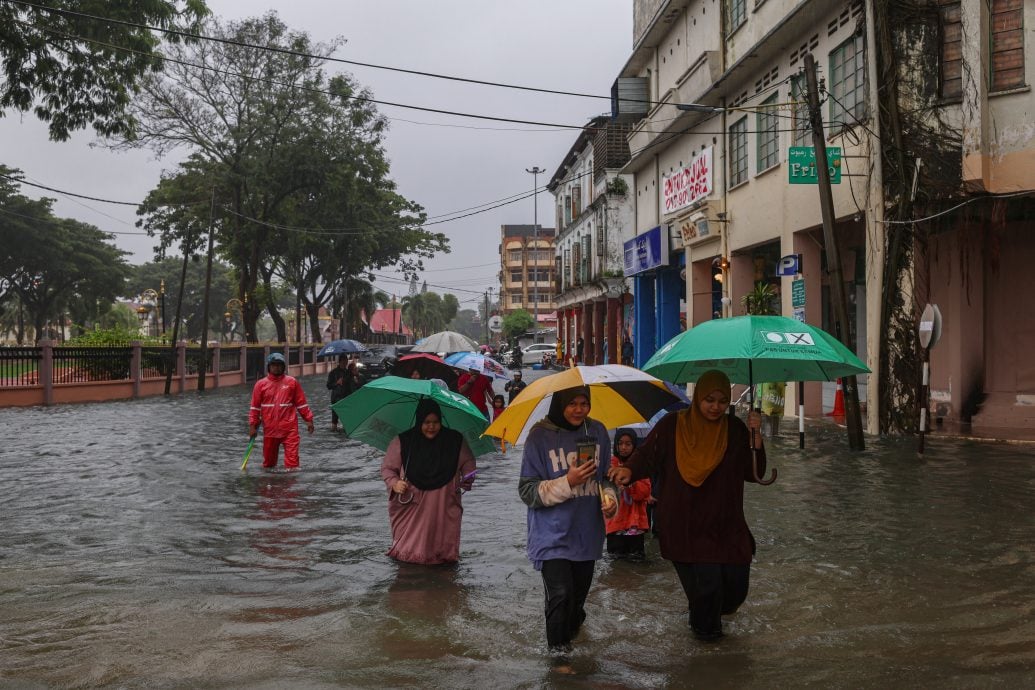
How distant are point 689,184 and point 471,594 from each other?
21662mm

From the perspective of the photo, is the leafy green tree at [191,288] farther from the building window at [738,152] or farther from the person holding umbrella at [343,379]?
the person holding umbrella at [343,379]

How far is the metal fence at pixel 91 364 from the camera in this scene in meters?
29.7

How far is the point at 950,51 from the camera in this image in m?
16.2

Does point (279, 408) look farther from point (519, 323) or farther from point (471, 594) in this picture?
point (519, 323)

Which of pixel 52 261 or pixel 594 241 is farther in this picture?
pixel 52 261

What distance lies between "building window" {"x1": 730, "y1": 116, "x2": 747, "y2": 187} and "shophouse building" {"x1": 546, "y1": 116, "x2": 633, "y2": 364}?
1358 centimetres

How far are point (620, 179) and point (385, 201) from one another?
622 inches

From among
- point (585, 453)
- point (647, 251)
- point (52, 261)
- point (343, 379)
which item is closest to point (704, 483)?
point (585, 453)

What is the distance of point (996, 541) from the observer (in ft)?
28.5

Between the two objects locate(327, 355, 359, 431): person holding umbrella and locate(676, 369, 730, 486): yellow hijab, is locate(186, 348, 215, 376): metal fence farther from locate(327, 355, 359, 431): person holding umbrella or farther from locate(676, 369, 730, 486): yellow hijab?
locate(676, 369, 730, 486): yellow hijab

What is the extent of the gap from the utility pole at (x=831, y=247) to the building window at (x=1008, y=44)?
320 cm

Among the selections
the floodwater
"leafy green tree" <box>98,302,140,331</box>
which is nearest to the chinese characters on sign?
the floodwater

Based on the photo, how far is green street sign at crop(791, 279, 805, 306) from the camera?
2031cm

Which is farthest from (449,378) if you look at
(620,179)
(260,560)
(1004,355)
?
(620,179)
